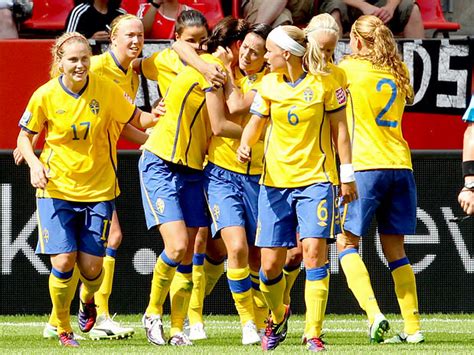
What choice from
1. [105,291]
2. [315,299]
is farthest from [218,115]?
[105,291]

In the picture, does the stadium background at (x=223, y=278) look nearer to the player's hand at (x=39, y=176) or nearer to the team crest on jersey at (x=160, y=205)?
the team crest on jersey at (x=160, y=205)

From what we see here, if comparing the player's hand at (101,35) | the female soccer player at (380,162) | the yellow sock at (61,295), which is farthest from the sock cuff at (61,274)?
the player's hand at (101,35)

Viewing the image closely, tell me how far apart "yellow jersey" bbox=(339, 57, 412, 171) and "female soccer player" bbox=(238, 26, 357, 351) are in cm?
78

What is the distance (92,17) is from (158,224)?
416cm

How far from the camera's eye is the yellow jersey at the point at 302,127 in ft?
26.3

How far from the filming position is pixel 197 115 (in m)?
8.88

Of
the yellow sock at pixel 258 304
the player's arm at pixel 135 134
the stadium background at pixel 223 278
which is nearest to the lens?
the player's arm at pixel 135 134

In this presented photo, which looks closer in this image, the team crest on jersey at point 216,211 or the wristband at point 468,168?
the wristband at point 468,168

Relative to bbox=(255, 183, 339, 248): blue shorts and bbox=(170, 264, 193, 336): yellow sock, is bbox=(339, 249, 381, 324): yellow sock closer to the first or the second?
bbox=(255, 183, 339, 248): blue shorts

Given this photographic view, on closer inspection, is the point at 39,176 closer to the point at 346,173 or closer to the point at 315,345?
the point at 346,173

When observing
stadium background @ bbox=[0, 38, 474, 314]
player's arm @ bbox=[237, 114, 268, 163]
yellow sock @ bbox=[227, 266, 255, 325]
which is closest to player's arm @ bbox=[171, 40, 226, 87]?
player's arm @ bbox=[237, 114, 268, 163]

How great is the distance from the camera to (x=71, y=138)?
8688 millimetres

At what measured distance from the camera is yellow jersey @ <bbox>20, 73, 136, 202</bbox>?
8.67m

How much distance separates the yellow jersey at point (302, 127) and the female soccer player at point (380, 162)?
78cm
